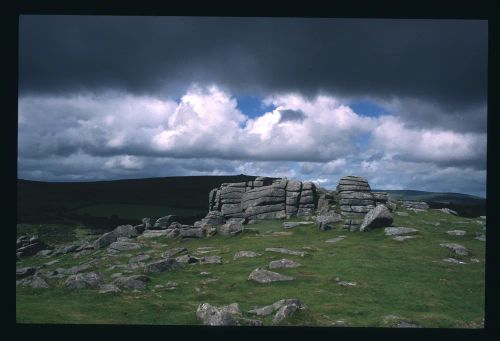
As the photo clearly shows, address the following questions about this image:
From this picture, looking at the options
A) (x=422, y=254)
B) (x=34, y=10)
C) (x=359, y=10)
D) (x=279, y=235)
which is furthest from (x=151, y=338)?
(x=279, y=235)

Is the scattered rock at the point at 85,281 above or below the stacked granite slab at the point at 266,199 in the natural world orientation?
below

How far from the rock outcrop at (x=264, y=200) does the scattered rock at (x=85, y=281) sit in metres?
40.9

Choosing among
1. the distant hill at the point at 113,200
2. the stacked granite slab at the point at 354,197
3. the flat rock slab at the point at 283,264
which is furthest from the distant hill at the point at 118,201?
the flat rock slab at the point at 283,264

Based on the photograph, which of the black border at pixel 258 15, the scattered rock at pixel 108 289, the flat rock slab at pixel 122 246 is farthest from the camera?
the flat rock slab at pixel 122 246

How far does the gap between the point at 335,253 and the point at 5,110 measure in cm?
3605

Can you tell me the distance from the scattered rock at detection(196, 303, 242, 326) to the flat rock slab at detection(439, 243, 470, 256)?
2776 cm

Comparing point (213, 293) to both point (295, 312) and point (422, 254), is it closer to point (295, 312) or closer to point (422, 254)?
point (295, 312)

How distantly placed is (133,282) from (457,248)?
34601mm

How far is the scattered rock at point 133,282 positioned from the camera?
1470 inches

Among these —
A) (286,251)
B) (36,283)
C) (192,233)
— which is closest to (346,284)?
(286,251)

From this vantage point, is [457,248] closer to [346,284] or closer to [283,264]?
Result: [346,284]

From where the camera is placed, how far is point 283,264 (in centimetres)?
4278

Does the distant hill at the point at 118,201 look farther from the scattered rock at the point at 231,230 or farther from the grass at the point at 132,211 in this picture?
the scattered rock at the point at 231,230

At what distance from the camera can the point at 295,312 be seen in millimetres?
29188
